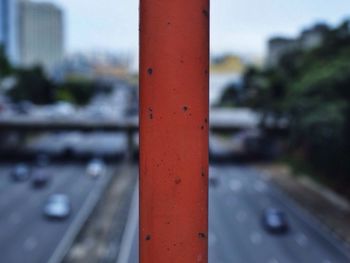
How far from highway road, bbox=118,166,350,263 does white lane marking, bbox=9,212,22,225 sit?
3278 millimetres

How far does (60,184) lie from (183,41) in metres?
16.9

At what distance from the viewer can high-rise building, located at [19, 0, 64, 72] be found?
6372 cm

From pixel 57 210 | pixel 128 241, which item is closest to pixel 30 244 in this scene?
pixel 57 210

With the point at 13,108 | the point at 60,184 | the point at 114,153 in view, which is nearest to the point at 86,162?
the point at 114,153

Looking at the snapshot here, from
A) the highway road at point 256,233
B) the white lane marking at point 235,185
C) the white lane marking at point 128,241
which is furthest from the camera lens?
the white lane marking at point 235,185

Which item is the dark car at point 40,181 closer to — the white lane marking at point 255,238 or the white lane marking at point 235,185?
the white lane marking at point 235,185

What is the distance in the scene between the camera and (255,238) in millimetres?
10539

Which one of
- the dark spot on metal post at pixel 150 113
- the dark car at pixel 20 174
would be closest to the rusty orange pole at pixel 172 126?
the dark spot on metal post at pixel 150 113

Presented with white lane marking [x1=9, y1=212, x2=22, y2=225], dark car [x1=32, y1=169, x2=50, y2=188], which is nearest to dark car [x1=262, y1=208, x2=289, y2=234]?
white lane marking [x1=9, y1=212, x2=22, y2=225]

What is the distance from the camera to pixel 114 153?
2512 cm

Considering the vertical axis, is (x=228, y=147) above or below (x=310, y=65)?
below

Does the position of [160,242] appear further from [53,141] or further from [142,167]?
[53,141]

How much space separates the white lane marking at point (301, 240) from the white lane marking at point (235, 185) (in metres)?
5.78

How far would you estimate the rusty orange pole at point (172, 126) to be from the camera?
1.09 m
